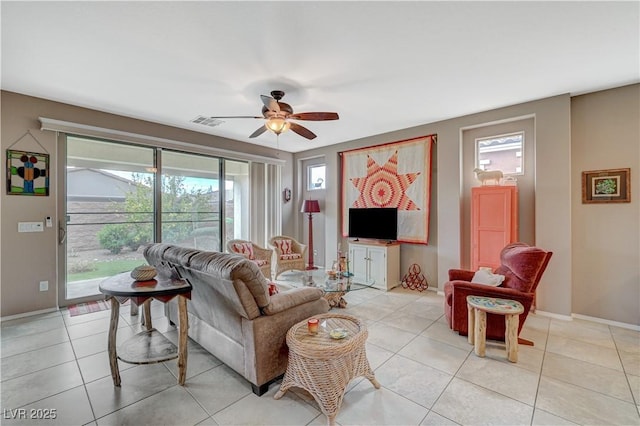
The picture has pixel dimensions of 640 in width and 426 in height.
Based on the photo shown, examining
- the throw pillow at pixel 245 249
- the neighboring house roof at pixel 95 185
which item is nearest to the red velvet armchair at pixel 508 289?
the throw pillow at pixel 245 249

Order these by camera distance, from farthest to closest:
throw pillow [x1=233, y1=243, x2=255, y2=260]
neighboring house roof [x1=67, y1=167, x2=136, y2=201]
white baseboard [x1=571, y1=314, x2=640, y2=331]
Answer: throw pillow [x1=233, y1=243, x2=255, y2=260] → neighboring house roof [x1=67, y1=167, x2=136, y2=201] → white baseboard [x1=571, y1=314, x2=640, y2=331]

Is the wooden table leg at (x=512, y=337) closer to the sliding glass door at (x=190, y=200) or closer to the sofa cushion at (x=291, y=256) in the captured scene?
the sofa cushion at (x=291, y=256)

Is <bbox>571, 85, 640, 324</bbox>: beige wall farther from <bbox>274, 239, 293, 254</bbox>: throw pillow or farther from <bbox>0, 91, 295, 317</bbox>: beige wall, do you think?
<bbox>0, 91, 295, 317</bbox>: beige wall

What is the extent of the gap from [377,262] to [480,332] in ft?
7.33

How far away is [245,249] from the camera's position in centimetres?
479

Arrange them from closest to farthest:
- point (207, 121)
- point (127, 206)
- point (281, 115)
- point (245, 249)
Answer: point (281, 115)
point (127, 206)
point (207, 121)
point (245, 249)

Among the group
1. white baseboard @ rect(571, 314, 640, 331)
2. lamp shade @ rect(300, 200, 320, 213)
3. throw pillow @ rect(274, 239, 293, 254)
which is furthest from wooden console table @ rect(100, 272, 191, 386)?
white baseboard @ rect(571, 314, 640, 331)

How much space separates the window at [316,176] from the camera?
20.6ft

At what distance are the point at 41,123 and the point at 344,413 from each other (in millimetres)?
4675

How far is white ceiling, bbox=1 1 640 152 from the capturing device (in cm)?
197

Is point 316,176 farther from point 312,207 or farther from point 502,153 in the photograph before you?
point 502,153

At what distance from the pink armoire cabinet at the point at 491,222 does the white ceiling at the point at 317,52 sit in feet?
3.93

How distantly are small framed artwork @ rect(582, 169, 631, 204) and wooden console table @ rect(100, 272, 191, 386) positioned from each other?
4.48 m

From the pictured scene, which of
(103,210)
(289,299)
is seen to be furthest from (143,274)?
(103,210)
